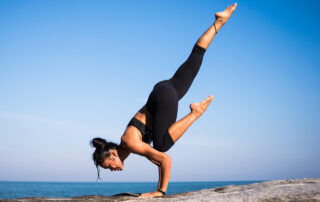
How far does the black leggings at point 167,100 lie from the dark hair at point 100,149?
627 millimetres

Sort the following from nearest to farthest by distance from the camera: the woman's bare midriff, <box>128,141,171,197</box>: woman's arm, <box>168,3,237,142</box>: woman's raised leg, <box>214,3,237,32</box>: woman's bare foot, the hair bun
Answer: <box>128,141,171,197</box>: woman's arm < the woman's bare midriff < the hair bun < <box>168,3,237,142</box>: woman's raised leg < <box>214,3,237,32</box>: woman's bare foot

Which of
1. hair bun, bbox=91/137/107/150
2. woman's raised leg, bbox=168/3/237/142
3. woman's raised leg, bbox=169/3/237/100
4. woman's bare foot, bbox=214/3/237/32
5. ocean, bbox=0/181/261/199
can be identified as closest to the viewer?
hair bun, bbox=91/137/107/150

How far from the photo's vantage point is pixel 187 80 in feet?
16.1

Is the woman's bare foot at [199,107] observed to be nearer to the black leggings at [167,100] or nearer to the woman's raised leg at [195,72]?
the woman's raised leg at [195,72]

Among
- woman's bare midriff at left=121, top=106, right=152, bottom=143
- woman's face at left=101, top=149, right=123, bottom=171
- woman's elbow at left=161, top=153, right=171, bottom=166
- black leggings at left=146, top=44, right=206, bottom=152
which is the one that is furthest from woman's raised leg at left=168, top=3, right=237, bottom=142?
woman's face at left=101, top=149, right=123, bottom=171

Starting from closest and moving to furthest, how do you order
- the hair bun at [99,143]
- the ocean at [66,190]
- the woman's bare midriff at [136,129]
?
the woman's bare midriff at [136,129]
the hair bun at [99,143]
the ocean at [66,190]

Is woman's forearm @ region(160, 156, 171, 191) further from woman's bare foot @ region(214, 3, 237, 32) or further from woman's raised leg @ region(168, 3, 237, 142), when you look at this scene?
woman's bare foot @ region(214, 3, 237, 32)

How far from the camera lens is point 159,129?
4.36 meters

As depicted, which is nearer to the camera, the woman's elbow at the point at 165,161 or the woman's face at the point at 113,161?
the woman's elbow at the point at 165,161

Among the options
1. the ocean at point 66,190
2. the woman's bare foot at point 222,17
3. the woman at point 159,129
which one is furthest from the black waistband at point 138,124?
the ocean at point 66,190

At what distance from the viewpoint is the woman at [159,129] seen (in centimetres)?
407

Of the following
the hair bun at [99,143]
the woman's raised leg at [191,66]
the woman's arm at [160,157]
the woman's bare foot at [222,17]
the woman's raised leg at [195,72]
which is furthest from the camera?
the woman's bare foot at [222,17]

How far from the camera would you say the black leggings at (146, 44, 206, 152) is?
4.36m

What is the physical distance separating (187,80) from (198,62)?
35cm
